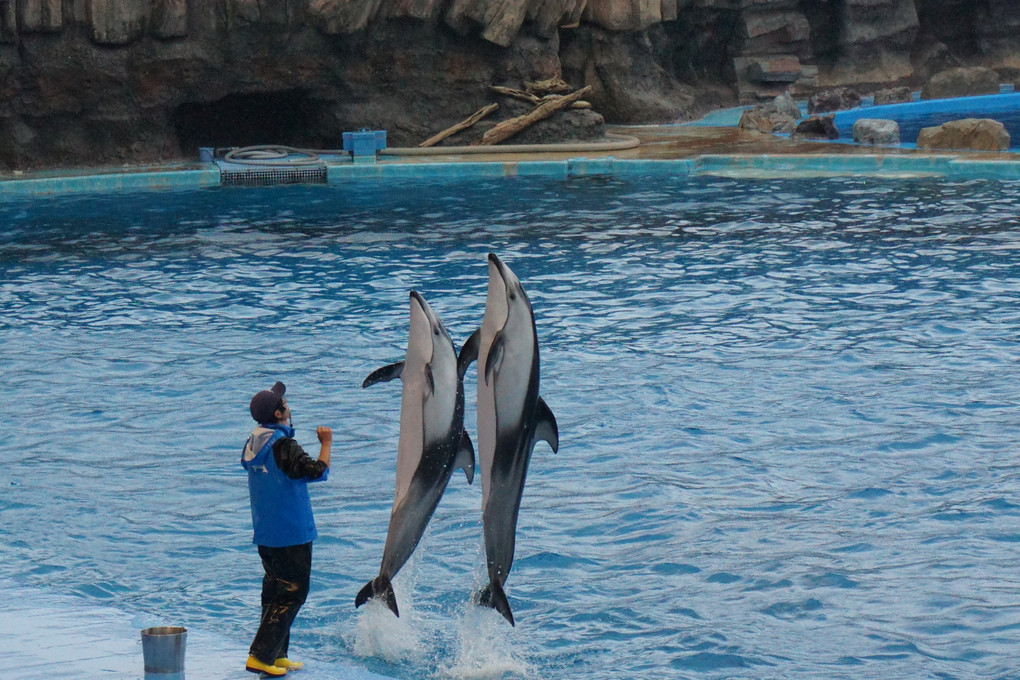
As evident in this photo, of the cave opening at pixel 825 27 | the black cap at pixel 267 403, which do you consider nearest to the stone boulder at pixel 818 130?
the cave opening at pixel 825 27

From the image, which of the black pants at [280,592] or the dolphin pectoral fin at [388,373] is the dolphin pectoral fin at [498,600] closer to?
the black pants at [280,592]

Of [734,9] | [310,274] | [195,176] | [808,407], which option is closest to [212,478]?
[808,407]

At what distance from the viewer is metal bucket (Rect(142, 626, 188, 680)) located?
3393 mm

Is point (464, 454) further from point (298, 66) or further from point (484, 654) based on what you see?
point (298, 66)

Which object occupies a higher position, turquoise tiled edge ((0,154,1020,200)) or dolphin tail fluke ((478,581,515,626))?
turquoise tiled edge ((0,154,1020,200))

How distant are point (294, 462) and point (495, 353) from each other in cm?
70

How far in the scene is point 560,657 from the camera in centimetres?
438

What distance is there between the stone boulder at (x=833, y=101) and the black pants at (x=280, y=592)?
21.6 metres

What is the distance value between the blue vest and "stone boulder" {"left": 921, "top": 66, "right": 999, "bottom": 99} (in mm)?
24639

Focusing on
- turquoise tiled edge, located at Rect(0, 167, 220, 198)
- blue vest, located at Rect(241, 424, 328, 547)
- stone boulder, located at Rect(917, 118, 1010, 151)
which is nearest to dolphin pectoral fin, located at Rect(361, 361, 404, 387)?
blue vest, located at Rect(241, 424, 328, 547)

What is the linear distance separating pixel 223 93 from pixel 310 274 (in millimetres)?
8271

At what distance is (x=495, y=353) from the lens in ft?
12.4

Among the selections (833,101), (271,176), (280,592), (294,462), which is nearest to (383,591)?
(280,592)

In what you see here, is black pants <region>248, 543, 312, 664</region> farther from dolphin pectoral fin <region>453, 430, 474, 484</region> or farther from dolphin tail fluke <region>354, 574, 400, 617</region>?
dolphin pectoral fin <region>453, 430, 474, 484</region>
